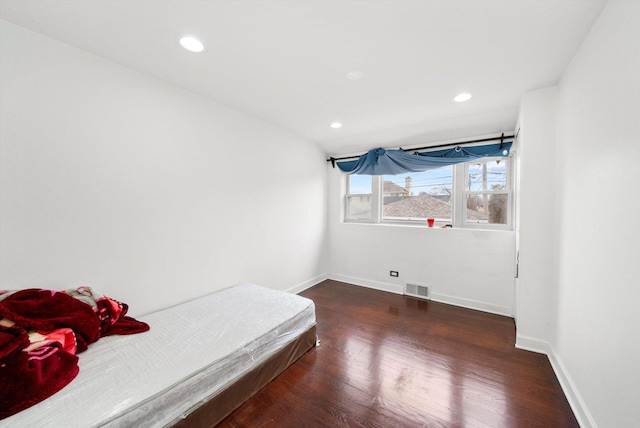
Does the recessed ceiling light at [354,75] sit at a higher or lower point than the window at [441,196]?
higher

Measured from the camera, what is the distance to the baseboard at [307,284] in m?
3.61

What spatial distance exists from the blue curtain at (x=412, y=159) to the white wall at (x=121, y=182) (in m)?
1.53

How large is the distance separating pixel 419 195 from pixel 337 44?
2.76 m

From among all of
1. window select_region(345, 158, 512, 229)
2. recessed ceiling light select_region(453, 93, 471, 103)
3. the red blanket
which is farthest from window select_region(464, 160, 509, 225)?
the red blanket

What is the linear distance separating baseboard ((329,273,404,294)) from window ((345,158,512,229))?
1.03 metres

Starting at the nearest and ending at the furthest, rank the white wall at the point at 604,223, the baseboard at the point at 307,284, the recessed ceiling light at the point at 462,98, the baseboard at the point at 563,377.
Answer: the white wall at the point at 604,223 → the baseboard at the point at 563,377 → the recessed ceiling light at the point at 462,98 → the baseboard at the point at 307,284

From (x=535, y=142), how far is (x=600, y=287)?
142cm

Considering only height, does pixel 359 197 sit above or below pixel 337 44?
below

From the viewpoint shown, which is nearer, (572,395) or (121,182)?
(572,395)

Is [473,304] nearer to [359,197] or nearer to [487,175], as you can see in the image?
[487,175]

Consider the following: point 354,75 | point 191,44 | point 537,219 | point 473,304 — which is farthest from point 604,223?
point 191,44

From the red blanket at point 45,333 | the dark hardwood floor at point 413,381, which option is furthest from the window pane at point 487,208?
the red blanket at point 45,333

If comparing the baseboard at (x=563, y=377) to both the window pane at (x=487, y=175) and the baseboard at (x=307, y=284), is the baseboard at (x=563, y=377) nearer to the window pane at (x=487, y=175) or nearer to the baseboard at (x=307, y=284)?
the window pane at (x=487, y=175)

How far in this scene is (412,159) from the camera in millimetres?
3402
